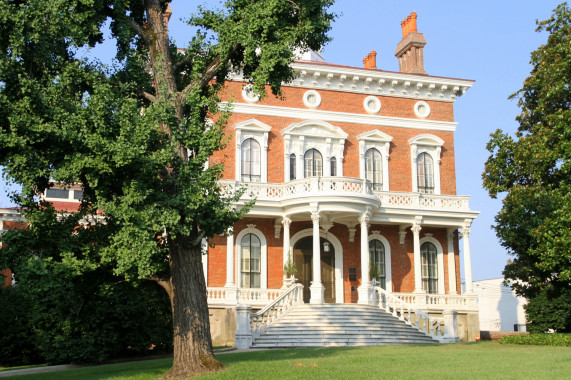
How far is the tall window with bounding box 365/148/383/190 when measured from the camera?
2908cm

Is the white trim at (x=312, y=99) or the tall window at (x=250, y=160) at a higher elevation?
the white trim at (x=312, y=99)

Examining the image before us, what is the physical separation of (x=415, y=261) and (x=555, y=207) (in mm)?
7089

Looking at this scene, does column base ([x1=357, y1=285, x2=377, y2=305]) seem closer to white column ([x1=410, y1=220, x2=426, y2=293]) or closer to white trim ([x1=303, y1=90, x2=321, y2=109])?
white column ([x1=410, y1=220, x2=426, y2=293])

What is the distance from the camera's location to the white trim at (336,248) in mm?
27391

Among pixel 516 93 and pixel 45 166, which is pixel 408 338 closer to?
pixel 516 93

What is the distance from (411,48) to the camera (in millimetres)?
32094

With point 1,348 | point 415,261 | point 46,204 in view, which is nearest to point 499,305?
point 415,261

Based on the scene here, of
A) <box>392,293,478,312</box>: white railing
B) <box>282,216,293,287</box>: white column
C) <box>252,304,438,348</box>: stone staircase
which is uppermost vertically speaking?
<box>282,216,293,287</box>: white column

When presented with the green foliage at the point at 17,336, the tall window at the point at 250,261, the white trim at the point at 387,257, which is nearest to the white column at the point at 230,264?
the tall window at the point at 250,261

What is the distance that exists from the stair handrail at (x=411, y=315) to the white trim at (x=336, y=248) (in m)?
2.42

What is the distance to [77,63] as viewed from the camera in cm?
1225

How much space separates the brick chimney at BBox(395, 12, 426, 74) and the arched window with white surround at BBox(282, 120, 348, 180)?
622cm

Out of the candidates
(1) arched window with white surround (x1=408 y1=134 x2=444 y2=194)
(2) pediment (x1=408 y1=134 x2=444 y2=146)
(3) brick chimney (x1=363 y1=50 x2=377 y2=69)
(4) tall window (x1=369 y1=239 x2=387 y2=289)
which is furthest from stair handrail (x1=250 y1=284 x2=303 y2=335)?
(3) brick chimney (x1=363 y1=50 x2=377 y2=69)

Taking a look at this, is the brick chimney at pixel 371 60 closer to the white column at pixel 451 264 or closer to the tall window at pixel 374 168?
the tall window at pixel 374 168
